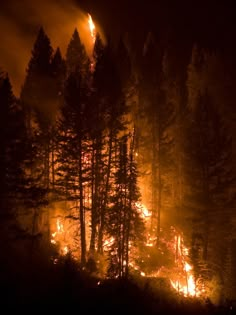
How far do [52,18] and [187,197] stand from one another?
31086 millimetres

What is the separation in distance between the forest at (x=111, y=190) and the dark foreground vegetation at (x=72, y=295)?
0.09 meters

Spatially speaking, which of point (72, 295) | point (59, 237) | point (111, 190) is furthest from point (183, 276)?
point (72, 295)

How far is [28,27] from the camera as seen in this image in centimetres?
4459

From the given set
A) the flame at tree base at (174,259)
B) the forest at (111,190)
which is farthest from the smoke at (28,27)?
the flame at tree base at (174,259)

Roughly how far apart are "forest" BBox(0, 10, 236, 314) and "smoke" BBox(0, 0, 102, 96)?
340 inches

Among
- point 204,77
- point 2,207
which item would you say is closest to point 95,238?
point 2,207

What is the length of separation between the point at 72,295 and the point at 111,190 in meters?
11.0

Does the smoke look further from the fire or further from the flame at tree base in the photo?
the flame at tree base

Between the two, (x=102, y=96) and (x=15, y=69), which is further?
(x=15, y=69)

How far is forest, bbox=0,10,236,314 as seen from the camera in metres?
20.9

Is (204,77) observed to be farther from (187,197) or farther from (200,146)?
(187,197)

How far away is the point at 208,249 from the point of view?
100 feet

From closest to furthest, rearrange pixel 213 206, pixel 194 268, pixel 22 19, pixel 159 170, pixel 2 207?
1. pixel 2 207
2. pixel 194 268
3. pixel 213 206
4. pixel 159 170
5. pixel 22 19

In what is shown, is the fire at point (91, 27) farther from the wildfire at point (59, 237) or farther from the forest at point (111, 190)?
the wildfire at point (59, 237)
